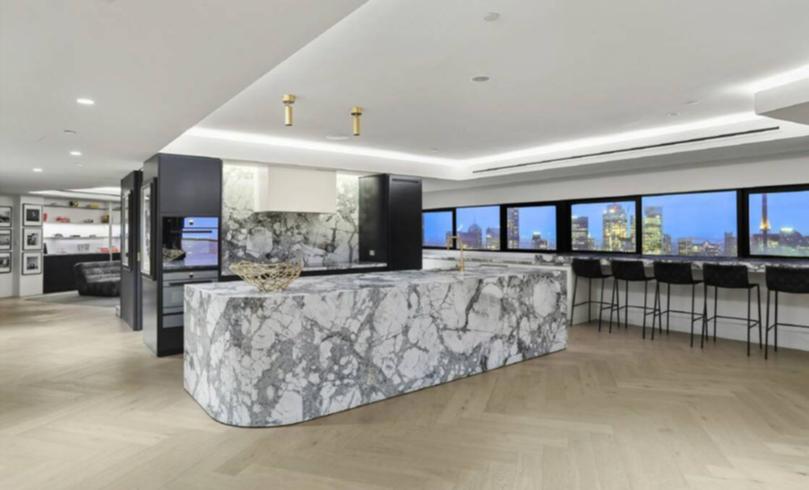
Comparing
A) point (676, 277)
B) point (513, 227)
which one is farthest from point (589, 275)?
point (513, 227)

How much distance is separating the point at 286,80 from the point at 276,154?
2.35 m

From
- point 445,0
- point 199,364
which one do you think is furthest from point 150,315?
point 445,0

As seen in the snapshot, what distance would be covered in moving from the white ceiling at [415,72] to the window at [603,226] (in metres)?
1.57

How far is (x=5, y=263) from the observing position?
10227 millimetres

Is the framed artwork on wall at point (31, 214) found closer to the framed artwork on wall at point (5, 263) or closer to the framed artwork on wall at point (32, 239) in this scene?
the framed artwork on wall at point (32, 239)

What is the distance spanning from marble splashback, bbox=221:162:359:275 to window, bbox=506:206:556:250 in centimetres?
288

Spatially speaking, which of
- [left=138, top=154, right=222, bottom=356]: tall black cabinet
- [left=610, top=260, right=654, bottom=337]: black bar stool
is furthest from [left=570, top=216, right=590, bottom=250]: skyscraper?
[left=138, top=154, right=222, bottom=356]: tall black cabinet

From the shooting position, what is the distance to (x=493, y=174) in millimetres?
7551

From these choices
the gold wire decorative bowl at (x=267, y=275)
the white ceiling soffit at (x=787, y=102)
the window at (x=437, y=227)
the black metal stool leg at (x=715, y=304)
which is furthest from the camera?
the window at (x=437, y=227)

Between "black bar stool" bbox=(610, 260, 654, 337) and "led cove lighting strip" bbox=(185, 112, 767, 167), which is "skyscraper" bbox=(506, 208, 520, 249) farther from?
"black bar stool" bbox=(610, 260, 654, 337)

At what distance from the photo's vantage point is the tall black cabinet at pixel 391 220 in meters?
7.26

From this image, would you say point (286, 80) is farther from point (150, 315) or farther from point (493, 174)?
point (493, 174)

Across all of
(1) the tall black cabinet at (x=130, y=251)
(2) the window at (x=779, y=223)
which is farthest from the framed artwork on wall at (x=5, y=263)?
(2) the window at (x=779, y=223)

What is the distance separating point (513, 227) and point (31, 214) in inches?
392
